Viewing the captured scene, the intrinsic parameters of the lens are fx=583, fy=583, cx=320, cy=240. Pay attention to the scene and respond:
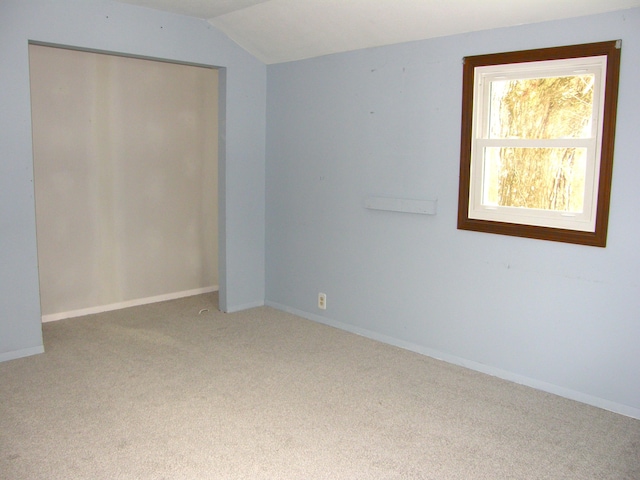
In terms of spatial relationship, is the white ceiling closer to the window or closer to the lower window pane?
the window

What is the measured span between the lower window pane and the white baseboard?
3143mm

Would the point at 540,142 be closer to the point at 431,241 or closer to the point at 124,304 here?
the point at 431,241

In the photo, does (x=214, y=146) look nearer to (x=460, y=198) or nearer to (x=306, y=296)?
(x=306, y=296)

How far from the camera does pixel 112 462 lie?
8.63ft

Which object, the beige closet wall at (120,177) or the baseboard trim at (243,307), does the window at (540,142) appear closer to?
the baseboard trim at (243,307)

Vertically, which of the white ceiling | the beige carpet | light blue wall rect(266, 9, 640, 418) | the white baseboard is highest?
the white ceiling

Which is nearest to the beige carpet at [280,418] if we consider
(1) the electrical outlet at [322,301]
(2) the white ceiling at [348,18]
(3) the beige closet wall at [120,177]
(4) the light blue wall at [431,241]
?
(4) the light blue wall at [431,241]

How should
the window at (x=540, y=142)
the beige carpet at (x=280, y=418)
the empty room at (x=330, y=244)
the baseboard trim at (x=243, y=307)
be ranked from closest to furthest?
the beige carpet at (x=280, y=418)
the empty room at (x=330, y=244)
the window at (x=540, y=142)
the baseboard trim at (x=243, y=307)

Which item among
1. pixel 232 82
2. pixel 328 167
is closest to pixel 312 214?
pixel 328 167

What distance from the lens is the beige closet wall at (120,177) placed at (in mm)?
4672

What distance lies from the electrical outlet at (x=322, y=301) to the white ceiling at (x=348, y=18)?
1.91 meters

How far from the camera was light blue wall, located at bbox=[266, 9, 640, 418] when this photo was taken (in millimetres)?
3131

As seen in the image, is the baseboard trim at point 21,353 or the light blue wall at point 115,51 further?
the baseboard trim at point 21,353

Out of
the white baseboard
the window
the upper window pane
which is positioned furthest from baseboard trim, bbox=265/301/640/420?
the upper window pane
